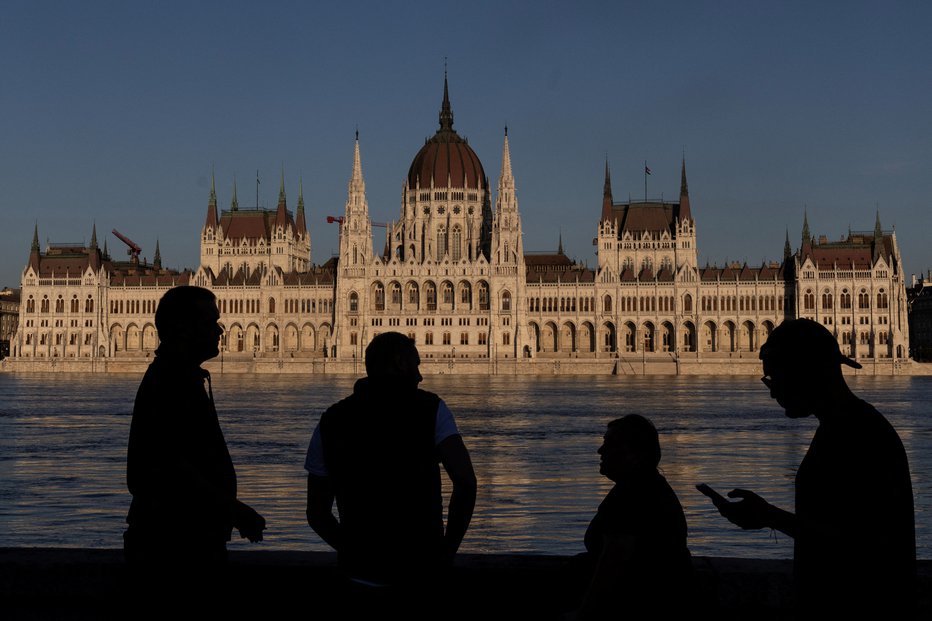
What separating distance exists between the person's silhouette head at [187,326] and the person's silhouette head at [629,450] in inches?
75.2

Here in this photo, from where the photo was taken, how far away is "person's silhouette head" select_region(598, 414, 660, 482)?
5.34 metres

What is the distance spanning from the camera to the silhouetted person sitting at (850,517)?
4316mm

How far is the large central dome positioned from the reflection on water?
62.6m

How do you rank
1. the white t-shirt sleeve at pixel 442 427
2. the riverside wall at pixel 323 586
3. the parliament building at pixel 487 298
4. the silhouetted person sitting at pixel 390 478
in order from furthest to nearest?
1. the parliament building at pixel 487 298
2. the riverside wall at pixel 323 586
3. the white t-shirt sleeve at pixel 442 427
4. the silhouetted person sitting at pixel 390 478

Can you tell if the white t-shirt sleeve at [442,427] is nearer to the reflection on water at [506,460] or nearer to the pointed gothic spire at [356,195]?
the reflection on water at [506,460]

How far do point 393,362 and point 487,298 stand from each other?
11377 centimetres

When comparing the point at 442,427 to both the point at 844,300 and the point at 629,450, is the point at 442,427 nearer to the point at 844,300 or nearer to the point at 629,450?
the point at 629,450

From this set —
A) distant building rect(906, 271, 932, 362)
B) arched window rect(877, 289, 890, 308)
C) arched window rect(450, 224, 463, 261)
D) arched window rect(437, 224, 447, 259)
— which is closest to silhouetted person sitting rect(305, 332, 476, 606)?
arched window rect(877, 289, 890, 308)

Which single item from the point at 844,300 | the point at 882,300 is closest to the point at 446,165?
the point at 844,300

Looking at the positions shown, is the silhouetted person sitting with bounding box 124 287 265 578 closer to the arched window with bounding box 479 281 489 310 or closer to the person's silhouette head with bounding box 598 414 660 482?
the person's silhouette head with bounding box 598 414 660 482

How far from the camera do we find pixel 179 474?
17.4ft

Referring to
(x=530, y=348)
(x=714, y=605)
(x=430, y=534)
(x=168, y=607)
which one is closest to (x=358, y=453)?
(x=430, y=534)

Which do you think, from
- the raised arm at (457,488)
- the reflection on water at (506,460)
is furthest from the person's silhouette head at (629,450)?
the reflection on water at (506,460)

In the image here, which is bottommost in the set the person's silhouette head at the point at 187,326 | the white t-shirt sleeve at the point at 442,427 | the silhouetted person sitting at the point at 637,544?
the silhouetted person sitting at the point at 637,544
